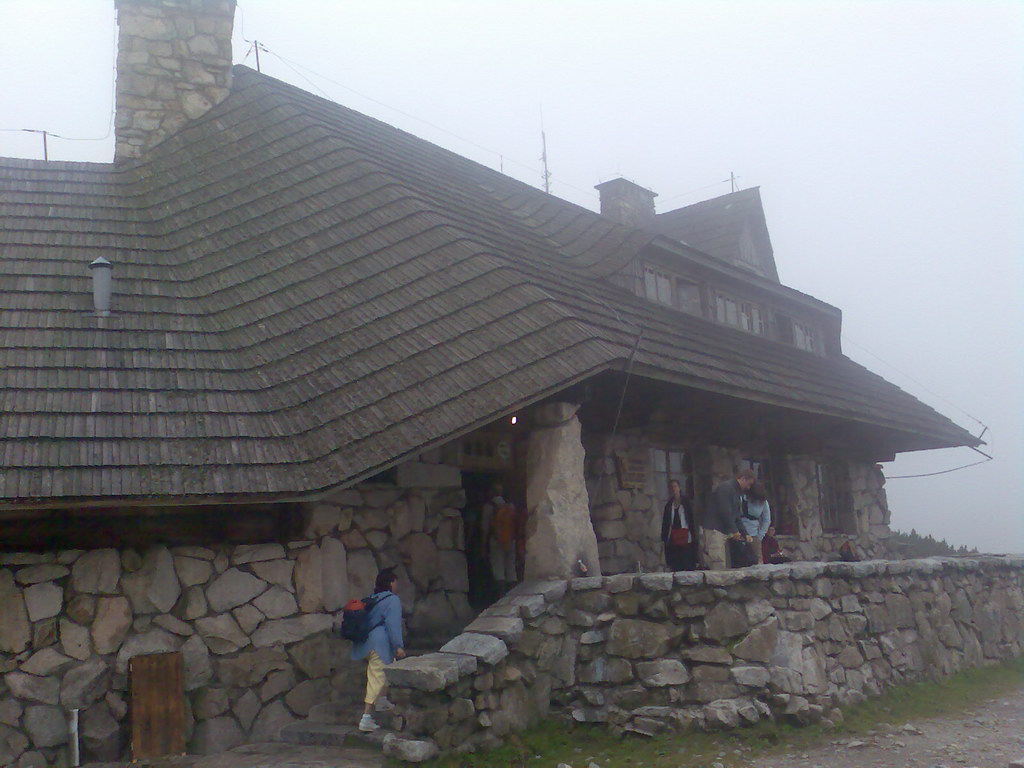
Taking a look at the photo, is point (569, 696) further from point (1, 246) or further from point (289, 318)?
point (1, 246)

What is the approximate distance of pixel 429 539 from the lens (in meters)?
8.39

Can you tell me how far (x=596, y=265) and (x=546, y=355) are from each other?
448 cm

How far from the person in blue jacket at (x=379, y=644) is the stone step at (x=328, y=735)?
0.34 feet

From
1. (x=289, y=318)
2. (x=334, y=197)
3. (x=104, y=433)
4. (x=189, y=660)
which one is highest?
(x=334, y=197)

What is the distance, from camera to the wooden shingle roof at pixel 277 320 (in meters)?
6.95

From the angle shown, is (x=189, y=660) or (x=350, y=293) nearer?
(x=189, y=660)

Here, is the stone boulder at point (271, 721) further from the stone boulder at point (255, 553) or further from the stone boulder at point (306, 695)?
the stone boulder at point (255, 553)

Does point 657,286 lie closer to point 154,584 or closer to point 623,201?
point 623,201

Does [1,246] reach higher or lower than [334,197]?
lower

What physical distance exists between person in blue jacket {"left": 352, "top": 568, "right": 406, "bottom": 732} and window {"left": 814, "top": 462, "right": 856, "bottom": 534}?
31.5 ft

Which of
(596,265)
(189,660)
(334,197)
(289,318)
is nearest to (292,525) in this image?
(189,660)

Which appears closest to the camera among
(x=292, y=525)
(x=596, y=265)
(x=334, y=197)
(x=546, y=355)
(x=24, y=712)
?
(x=24, y=712)

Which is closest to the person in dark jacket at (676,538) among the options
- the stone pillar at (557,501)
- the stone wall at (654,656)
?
the stone wall at (654,656)

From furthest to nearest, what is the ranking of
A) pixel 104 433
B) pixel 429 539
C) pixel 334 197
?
pixel 334 197 < pixel 429 539 < pixel 104 433
